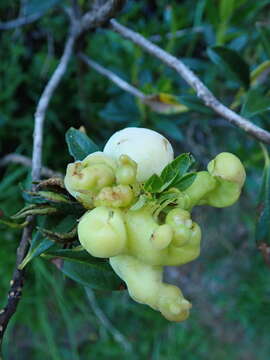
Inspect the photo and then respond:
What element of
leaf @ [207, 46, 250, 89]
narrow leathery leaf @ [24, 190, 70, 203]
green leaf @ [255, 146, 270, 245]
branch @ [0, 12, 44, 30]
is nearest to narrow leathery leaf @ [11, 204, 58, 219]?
narrow leathery leaf @ [24, 190, 70, 203]

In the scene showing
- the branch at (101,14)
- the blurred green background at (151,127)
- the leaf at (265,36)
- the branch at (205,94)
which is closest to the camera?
the branch at (205,94)

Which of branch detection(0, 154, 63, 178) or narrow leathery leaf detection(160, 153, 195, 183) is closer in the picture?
narrow leathery leaf detection(160, 153, 195, 183)

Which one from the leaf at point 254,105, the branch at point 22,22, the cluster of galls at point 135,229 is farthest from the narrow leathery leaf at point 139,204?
the branch at point 22,22

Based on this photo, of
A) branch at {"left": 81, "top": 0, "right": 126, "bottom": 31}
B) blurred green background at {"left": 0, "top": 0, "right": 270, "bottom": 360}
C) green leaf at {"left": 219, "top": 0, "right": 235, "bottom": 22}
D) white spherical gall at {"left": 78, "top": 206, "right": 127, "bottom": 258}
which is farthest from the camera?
blurred green background at {"left": 0, "top": 0, "right": 270, "bottom": 360}

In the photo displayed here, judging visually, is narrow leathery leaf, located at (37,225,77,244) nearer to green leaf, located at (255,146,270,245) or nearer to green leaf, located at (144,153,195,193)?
green leaf, located at (144,153,195,193)

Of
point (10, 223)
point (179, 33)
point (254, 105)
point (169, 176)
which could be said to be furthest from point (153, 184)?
point (179, 33)

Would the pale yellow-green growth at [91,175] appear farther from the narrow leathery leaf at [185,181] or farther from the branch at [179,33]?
the branch at [179,33]

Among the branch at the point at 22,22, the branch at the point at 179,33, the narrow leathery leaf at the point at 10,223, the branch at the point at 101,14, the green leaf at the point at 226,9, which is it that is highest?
the branch at the point at 22,22
